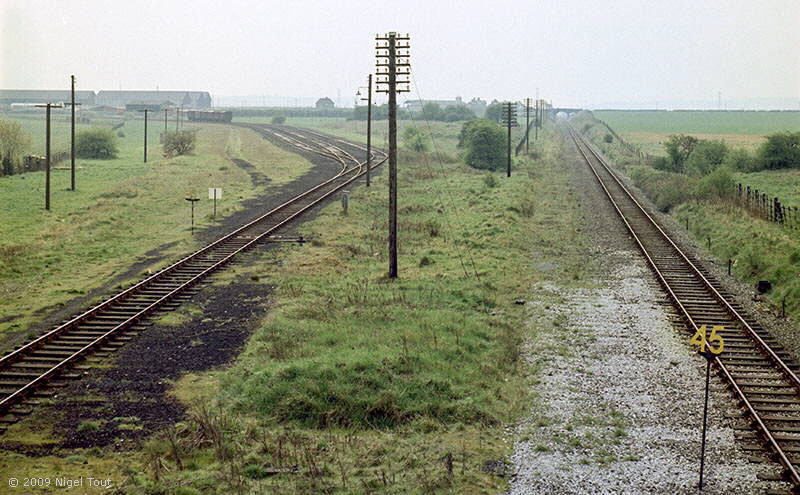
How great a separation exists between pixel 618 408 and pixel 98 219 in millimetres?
26661

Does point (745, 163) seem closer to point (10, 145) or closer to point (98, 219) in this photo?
point (98, 219)

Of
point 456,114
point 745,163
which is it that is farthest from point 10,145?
point 456,114

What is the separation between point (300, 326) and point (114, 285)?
7.31 m

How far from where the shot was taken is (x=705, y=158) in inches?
2379

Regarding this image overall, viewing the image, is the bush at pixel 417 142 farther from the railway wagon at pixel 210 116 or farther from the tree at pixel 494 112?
the tree at pixel 494 112

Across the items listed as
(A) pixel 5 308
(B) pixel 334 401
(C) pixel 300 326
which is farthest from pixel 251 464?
(A) pixel 5 308

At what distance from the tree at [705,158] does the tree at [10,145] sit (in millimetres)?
46870

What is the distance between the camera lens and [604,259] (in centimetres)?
2897

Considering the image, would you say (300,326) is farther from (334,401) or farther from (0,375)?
(0,375)

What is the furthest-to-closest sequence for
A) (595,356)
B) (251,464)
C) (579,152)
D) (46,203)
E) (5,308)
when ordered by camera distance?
1. (579,152)
2. (46,203)
3. (5,308)
4. (595,356)
5. (251,464)

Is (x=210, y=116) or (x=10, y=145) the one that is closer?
(x=10, y=145)

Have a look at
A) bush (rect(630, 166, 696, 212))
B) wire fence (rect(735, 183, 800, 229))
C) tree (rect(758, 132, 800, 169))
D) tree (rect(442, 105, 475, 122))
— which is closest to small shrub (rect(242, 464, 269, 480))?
wire fence (rect(735, 183, 800, 229))

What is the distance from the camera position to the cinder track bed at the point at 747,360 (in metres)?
12.8

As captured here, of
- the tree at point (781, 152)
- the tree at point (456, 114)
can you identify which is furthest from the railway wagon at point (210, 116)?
the tree at point (781, 152)
